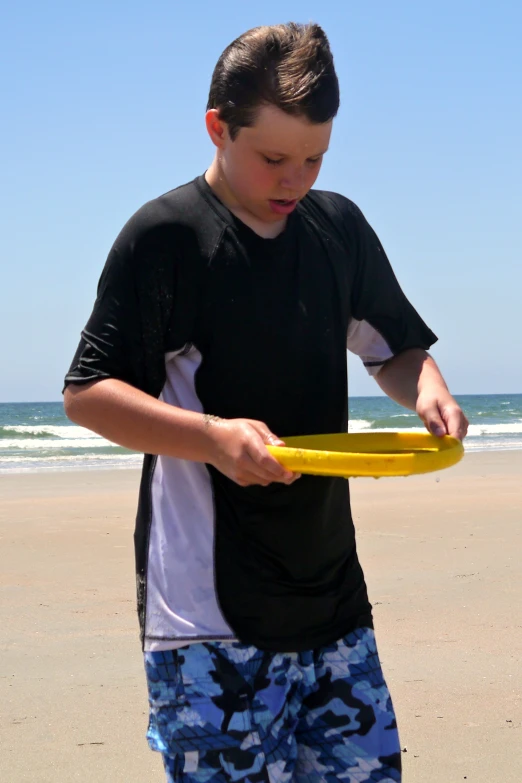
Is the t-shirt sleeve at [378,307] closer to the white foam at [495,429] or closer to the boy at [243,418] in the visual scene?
the boy at [243,418]

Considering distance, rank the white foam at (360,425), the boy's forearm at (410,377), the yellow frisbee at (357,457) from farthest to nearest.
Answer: the white foam at (360,425) < the boy's forearm at (410,377) < the yellow frisbee at (357,457)

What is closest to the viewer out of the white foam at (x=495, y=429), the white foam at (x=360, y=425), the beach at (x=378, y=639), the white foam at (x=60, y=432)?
the beach at (x=378, y=639)

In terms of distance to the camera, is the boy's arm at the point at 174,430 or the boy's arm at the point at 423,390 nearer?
the boy's arm at the point at 174,430

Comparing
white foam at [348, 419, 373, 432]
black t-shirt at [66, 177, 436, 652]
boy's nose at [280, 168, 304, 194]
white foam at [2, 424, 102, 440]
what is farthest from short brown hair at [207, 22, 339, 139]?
white foam at [348, 419, 373, 432]

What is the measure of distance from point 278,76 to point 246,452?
761 millimetres

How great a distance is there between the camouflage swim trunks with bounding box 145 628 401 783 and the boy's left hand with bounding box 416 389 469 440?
47cm

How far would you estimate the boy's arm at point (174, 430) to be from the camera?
1708 millimetres

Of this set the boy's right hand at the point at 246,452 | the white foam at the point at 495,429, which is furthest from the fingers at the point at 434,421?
the white foam at the point at 495,429

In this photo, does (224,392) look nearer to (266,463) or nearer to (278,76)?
(266,463)

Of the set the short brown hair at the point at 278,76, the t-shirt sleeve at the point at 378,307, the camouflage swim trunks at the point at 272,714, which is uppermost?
the short brown hair at the point at 278,76

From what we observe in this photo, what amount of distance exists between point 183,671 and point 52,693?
2791mm

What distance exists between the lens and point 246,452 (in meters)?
1.70

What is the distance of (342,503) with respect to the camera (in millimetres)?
2209

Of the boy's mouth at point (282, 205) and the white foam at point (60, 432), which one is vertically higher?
the boy's mouth at point (282, 205)
